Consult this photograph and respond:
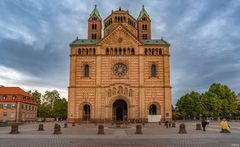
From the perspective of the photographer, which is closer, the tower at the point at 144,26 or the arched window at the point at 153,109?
the arched window at the point at 153,109

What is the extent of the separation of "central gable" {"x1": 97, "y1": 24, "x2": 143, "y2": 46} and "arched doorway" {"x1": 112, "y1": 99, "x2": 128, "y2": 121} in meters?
14.3

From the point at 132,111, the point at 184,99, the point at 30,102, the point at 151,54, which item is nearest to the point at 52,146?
the point at 132,111

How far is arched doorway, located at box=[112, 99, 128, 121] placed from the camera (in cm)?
6519

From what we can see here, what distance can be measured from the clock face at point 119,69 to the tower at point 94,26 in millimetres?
16161

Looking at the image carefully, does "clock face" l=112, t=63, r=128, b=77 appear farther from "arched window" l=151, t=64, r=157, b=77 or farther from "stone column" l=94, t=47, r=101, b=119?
"arched window" l=151, t=64, r=157, b=77

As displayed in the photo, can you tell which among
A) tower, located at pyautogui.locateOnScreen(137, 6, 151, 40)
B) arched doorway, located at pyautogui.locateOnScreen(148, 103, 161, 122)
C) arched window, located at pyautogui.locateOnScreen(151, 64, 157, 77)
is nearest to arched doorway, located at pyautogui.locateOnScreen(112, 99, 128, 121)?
arched doorway, located at pyautogui.locateOnScreen(148, 103, 161, 122)

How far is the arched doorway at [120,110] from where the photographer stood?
65188 millimetres

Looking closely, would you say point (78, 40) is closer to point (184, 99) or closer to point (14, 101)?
point (14, 101)

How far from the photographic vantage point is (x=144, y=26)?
77.2 metres

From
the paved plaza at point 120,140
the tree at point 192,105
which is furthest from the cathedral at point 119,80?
the paved plaza at point 120,140

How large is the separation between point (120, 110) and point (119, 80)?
29.3 feet

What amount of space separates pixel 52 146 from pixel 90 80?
47085mm

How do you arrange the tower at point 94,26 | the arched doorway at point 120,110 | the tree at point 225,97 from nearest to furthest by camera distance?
the arched doorway at point 120,110, the tower at point 94,26, the tree at point 225,97

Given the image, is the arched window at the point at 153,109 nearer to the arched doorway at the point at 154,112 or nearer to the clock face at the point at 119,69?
the arched doorway at the point at 154,112
